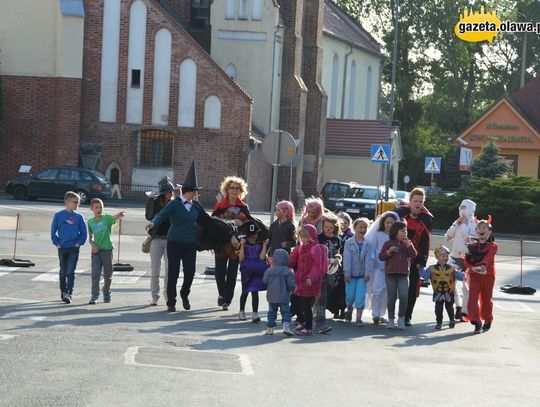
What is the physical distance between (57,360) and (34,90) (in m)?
42.2

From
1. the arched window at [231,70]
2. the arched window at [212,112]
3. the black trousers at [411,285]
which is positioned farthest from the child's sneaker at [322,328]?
the arched window at [231,70]

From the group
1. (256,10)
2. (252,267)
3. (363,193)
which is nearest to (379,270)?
(252,267)

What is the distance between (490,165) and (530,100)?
616 inches

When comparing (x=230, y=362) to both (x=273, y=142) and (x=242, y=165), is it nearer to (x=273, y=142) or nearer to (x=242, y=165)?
(x=273, y=142)

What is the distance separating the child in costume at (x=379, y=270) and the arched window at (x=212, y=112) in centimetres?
3657

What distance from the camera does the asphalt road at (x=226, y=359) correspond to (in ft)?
32.8

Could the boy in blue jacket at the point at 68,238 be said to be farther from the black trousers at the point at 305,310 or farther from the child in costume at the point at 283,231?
the black trousers at the point at 305,310

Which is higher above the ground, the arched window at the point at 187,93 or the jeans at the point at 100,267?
the arched window at the point at 187,93

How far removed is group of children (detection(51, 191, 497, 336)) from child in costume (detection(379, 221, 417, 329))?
0.01 meters

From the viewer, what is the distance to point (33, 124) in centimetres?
5228

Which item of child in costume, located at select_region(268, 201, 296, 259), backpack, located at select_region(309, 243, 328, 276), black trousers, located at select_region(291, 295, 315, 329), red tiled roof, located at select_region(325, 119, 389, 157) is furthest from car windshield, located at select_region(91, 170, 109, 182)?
black trousers, located at select_region(291, 295, 315, 329)

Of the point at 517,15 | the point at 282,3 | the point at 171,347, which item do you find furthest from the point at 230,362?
the point at 517,15

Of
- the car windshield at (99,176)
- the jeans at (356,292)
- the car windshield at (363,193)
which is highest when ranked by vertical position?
the car windshield at (99,176)

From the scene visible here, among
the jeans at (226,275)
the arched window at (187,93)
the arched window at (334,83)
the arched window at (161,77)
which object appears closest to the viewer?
the jeans at (226,275)
